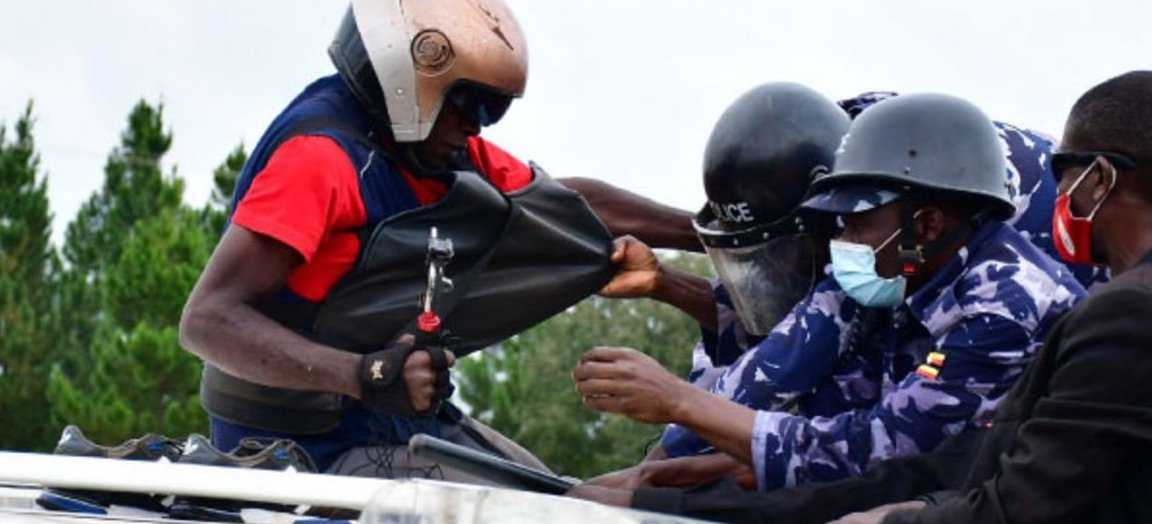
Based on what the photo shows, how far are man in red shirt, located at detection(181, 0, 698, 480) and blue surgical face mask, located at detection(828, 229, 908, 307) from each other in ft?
3.65

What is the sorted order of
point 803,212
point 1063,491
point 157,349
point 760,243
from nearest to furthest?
point 1063,491, point 803,212, point 760,243, point 157,349

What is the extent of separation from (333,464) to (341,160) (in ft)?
2.48

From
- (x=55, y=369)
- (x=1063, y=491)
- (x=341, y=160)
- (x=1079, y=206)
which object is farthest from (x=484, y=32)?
(x=55, y=369)

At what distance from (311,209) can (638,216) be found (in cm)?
129

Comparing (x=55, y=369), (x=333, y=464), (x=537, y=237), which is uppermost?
(x=537, y=237)

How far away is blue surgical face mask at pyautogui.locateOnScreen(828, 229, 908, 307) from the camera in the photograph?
15.2ft

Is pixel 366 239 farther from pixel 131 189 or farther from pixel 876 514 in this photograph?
pixel 131 189

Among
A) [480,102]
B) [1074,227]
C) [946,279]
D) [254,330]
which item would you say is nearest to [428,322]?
[254,330]

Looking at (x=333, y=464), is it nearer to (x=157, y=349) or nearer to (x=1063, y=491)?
(x=1063, y=491)

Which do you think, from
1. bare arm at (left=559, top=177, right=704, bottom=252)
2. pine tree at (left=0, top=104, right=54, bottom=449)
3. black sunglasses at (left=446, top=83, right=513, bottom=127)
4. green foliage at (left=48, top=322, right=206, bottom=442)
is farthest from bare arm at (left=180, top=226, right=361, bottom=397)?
pine tree at (left=0, top=104, right=54, bottom=449)

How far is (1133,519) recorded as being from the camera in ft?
12.3

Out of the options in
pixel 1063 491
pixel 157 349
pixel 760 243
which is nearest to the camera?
pixel 1063 491

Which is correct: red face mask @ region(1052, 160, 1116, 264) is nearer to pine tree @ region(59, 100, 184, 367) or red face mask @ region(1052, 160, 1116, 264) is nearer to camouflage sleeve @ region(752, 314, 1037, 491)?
camouflage sleeve @ region(752, 314, 1037, 491)

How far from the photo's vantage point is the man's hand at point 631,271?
234 inches
